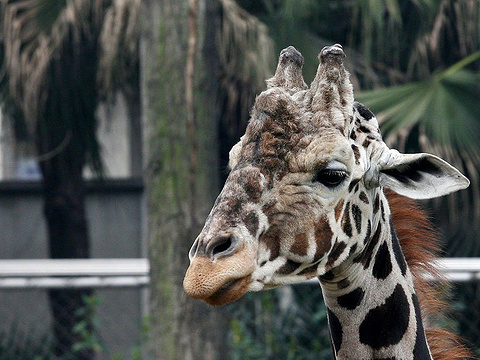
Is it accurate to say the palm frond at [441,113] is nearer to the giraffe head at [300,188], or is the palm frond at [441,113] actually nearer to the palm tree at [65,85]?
the palm tree at [65,85]

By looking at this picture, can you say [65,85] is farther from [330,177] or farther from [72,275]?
[330,177]

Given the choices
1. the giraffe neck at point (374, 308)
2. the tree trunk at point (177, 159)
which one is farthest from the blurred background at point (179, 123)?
the giraffe neck at point (374, 308)

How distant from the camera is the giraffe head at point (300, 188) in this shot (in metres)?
2.11

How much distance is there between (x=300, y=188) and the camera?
2242mm

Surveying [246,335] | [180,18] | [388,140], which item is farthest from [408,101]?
[180,18]

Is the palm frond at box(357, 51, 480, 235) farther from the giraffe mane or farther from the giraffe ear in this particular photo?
the giraffe ear

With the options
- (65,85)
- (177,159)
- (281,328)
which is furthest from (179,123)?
(65,85)

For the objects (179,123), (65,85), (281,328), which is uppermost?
(179,123)

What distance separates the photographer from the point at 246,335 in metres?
5.19

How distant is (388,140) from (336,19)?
2.39 metres

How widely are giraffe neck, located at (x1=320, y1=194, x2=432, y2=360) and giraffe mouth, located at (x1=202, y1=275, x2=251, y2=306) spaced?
43 cm

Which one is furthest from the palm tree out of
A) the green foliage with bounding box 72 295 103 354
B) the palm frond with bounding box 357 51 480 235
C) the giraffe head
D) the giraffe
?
the giraffe head

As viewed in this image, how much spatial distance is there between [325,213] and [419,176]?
13.1 inches

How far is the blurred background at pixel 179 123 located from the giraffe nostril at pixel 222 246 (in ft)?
3.71
